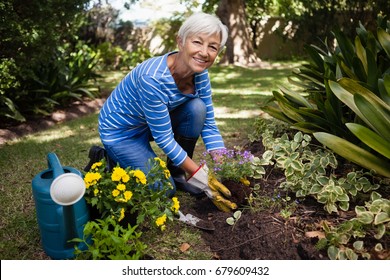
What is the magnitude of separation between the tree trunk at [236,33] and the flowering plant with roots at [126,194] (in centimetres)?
1050

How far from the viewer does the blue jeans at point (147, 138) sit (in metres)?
2.83

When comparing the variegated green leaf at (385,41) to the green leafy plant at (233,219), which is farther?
the variegated green leaf at (385,41)

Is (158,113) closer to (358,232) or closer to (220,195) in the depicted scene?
(220,195)

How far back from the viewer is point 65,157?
402cm

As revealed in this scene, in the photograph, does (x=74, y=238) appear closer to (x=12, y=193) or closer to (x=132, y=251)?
(x=132, y=251)

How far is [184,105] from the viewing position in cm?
290

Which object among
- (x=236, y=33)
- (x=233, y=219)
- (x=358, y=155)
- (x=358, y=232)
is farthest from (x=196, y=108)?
(x=236, y=33)

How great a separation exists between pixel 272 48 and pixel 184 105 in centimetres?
1391

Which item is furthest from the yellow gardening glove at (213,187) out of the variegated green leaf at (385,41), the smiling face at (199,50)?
the variegated green leaf at (385,41)

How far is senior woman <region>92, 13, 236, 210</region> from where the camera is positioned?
8.13ft

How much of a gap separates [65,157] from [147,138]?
53.4 inches

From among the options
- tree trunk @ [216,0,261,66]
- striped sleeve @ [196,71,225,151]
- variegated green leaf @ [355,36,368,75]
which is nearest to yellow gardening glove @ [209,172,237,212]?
striped sleeve @ [196,71,225,151]

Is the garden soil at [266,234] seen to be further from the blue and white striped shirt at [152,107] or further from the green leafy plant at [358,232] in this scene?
the blue and white striped shirt at [152,107]
